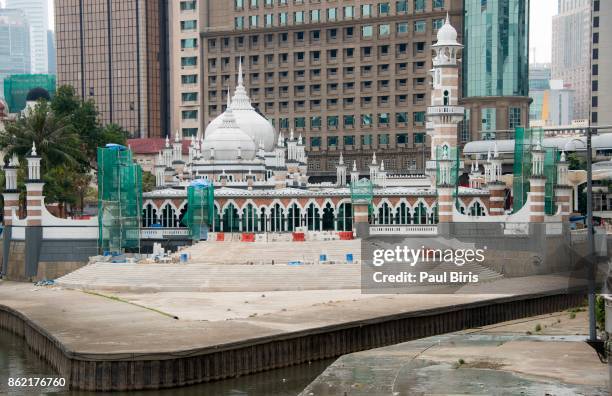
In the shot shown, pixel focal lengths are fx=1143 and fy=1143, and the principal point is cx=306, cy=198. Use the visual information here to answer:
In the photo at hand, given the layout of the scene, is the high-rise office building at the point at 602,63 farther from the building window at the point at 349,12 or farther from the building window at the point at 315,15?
the building window at the point at 315,15

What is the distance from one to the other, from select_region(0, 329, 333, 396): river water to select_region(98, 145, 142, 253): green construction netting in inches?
1115

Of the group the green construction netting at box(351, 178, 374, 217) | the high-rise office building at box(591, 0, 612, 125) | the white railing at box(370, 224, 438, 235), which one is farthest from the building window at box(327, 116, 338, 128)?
the white railing at box(370, 224, 438, 235)

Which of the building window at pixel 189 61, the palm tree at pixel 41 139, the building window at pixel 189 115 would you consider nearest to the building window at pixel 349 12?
the building window at pixel 189 61

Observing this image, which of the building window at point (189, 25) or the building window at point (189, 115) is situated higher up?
the building window at point (189, 25)

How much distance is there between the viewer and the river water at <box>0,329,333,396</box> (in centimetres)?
4781

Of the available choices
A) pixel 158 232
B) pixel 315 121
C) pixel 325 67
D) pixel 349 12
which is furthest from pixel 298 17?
pixel 158 232

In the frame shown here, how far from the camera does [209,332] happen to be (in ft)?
177

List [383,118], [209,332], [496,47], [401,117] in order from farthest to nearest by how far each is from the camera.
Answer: [383,118], [401,117], [496,47], [209,332]

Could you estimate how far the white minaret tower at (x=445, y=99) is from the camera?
91438mm

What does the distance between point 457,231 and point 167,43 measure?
109 meters

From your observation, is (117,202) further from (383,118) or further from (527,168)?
(383,118)

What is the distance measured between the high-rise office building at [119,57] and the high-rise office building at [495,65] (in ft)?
181

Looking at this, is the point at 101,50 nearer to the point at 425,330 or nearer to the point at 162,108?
the point at 162,108

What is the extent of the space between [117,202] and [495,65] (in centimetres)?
7305
